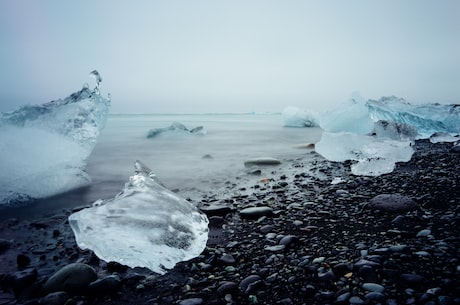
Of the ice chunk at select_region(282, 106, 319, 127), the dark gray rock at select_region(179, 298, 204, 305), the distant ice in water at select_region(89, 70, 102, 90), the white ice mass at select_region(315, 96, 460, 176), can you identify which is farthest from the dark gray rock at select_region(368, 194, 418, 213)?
the ice chunk at select_region(282, 106, 319, 127)

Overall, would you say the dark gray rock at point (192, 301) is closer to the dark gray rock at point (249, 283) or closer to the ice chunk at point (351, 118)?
the dark gray rock at point (249, 283)

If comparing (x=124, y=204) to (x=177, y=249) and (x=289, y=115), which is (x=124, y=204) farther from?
(x=289, y=115)

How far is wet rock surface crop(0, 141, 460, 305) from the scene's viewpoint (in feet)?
5.06

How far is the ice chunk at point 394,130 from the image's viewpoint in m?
7.69

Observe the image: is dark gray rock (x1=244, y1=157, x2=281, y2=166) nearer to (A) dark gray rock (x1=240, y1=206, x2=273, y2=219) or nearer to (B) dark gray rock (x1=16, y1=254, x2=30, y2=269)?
(A) dark gray rock (x1=240, y1=206, x2=273, y2=219)

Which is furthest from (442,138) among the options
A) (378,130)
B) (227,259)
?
(227,259)

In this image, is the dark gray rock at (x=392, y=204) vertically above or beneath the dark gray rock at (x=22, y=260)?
above

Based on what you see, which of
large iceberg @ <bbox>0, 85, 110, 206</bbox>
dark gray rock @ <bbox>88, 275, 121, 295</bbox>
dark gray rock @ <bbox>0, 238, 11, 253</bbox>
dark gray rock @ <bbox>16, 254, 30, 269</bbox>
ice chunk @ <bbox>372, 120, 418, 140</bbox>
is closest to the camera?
dark gray rock @ <bbox>88, 275, 121, 295</bbox>

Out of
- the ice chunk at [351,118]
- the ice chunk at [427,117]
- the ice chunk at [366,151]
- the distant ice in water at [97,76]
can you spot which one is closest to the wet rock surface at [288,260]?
the ice chunk at [366,151]

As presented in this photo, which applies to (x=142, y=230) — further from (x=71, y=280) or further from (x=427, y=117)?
(x=427, y=117)

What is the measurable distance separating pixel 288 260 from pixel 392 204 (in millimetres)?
Answer: 1450

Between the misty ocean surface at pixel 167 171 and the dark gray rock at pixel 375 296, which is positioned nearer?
A: the dark gray rock at pixel 375 296

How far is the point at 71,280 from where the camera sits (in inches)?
71.1

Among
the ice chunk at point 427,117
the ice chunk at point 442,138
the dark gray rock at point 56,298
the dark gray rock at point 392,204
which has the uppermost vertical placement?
the ice chunk at point 427,117
